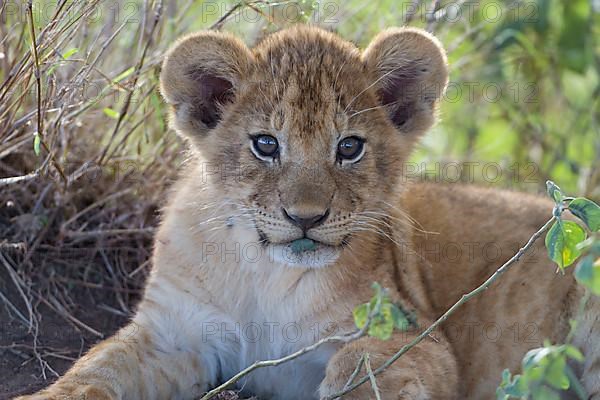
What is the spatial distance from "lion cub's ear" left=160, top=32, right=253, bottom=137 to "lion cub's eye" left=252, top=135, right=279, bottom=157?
0.25 meters

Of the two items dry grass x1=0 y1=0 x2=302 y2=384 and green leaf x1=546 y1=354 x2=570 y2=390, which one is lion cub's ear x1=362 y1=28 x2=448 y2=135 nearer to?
dry grass x1=0 y1=0 x2=302 y2=384

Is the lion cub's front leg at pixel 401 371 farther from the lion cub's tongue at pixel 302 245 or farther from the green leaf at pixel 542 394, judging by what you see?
the green leaf at pixel 542 394

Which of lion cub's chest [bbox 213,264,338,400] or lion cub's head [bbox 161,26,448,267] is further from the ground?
lion cub's head [bbox 161,26,448,267]

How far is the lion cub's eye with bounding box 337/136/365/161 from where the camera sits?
3311 millimetres

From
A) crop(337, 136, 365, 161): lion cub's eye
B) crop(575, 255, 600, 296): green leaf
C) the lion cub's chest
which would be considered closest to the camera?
crop(575, 255, 600, 296): green leaf

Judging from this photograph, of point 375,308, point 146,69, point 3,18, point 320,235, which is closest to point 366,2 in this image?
point 146,69

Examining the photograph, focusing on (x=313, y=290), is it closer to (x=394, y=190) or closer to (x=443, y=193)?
(x=394, y=190)

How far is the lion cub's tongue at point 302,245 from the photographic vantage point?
315 cm

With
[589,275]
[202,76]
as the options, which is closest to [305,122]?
[202,76]

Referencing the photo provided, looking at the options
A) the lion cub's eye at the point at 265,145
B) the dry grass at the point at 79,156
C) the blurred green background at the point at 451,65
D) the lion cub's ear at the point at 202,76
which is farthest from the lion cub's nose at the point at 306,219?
the dry grass at the point at 79,156

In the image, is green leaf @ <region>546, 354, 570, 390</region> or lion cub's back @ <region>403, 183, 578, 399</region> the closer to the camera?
green leaf @ <region>546, 354, 570, 390</region>

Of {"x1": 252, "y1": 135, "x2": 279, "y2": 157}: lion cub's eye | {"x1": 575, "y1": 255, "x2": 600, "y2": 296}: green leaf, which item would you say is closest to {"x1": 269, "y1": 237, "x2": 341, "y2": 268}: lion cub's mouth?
{"x1": 252, "y1": 135, "x2": 279, "y2": 157}: lion cub's eye

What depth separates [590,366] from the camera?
355 cm

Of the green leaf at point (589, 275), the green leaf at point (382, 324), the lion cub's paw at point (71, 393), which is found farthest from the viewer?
the lion cub's paw at point (71, 393)
